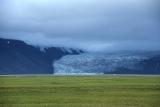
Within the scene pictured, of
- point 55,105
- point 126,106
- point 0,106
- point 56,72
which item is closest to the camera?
point 0,106

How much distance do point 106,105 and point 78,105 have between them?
2.03m

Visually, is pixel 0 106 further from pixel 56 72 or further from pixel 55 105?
pixel 56 72

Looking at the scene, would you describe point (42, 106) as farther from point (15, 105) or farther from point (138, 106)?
point (138, 106)

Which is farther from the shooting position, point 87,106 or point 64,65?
point 64,65

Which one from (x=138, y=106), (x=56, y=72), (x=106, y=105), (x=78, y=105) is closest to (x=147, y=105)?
(x=138, y=106)

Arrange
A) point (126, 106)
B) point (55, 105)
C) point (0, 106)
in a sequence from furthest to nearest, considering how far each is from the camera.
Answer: point (55, 105) → point (126, 106) → point (0, 106)

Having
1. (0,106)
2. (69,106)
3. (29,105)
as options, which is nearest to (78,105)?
(69,106)

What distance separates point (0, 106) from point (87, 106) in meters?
6.22

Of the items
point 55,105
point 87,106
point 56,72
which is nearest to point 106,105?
point 87,106

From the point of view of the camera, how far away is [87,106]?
3184cm

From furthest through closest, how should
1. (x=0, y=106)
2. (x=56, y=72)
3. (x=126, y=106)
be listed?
(x=56, y=72) → (x=126, y=106) → (x=0, y=106)

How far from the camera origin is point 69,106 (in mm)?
32344

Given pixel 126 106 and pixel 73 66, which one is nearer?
pixel 126 106

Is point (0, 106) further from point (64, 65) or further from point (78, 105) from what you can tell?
point (64, 65)
